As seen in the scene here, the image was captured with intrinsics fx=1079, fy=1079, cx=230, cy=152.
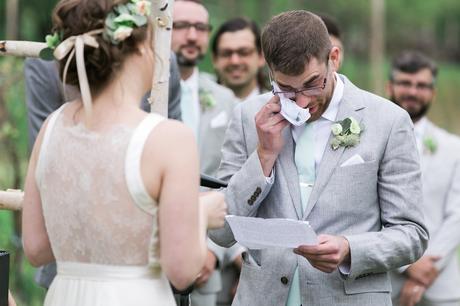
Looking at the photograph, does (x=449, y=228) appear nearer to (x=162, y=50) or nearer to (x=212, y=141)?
(x=212, y=141)

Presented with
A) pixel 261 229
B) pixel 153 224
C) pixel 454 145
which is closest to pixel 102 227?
pixel 153 224

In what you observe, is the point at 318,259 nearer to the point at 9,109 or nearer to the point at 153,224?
the point at 153,224

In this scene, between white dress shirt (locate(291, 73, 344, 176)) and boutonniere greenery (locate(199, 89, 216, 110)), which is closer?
white dress shirt (locate(291, 73, 344, 176))

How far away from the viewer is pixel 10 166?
859 cm

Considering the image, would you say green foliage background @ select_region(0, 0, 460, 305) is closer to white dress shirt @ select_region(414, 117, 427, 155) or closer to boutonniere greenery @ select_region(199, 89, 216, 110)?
boutonniere greenery @ select_region(199, 89, 216, 110)

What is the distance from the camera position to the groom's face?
400 cm

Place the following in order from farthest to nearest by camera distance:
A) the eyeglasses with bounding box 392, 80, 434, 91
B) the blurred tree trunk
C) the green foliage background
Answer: the blurred tree trunk < the green foliage background < the eyeglasses with bounding box 392, 80, 434, 91

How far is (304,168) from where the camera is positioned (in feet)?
13.6

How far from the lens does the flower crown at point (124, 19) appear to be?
3096 millimetres

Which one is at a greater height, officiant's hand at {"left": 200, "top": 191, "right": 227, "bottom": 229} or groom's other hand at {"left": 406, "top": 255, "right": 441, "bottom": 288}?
officiant's hand at {"left": 200, "top": 191, "right": 227, "bottom": 229}

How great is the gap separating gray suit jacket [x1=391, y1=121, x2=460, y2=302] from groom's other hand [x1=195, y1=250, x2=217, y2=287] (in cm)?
116

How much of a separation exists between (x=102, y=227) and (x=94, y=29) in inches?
22.8

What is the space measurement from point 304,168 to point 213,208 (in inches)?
37.7

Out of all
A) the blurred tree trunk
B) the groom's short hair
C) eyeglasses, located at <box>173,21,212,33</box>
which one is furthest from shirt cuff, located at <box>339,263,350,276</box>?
the blurred tree trunk
